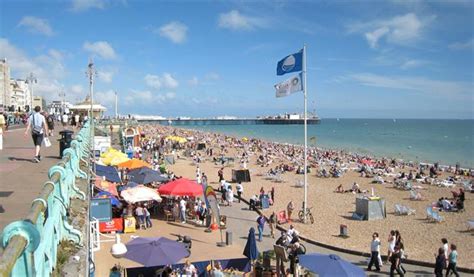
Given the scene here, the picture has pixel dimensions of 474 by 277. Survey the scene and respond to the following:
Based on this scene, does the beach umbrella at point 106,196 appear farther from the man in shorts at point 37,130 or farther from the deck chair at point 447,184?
the deck chair at point 447,184

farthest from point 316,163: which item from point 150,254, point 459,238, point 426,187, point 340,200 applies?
point 150,254

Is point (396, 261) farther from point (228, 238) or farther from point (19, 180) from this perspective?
point (19, 180)

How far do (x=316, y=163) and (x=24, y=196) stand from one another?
3673 cm

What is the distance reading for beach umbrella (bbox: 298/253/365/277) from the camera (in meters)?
8.45

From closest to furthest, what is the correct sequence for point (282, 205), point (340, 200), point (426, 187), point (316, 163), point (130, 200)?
point (130, 200)
point (282, 205)
point (340, 200)
point (426, 187)
point (316, 163)

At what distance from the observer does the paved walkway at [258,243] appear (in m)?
12.1

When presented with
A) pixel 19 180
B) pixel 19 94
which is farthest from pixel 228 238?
pixel 19 94

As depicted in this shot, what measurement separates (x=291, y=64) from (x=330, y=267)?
35.7ft

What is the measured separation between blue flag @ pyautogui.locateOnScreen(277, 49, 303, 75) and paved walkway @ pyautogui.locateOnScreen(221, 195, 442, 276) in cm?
645

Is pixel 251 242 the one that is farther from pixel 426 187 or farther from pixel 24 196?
pixel 426 187

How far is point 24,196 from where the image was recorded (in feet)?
19.5

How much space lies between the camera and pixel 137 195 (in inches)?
597

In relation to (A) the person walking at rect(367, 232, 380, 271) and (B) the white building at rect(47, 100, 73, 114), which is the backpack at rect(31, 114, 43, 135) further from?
(B) the white building at rect(47, 100, 73, 114)

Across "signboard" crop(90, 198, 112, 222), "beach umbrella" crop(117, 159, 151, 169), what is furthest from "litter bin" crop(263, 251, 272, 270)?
"beach umbrella" crop(117, 159, 151, 169)
